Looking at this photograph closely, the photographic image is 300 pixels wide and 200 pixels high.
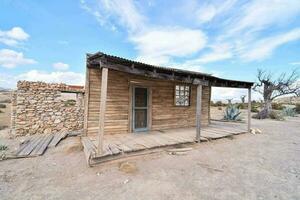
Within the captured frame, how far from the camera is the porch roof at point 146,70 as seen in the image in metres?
3.79

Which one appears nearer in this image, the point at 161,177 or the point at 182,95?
the point at 161,177

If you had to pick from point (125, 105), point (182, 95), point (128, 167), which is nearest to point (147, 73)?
point (125, 105)

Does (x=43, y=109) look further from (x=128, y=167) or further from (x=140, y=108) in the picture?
(x=128, y=167)

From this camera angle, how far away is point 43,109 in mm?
6641

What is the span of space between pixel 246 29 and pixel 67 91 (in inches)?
426

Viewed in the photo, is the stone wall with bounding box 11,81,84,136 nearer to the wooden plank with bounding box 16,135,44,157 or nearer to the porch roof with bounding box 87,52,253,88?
the wooden plank with bounding box 16,135,44,157

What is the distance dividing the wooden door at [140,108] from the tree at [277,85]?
44.5 ft

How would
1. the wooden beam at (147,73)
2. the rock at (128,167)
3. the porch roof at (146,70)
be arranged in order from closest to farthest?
the rock at (128,167)
the porch roof at (146,70)
the wooden beam at (147,73)

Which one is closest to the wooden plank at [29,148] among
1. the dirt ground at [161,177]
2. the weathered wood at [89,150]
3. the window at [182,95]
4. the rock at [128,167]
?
the dirt ground at [161,177]

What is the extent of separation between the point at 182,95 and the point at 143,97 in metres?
2.09

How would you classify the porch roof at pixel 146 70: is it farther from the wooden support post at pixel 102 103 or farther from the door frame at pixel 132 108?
the door frame at pixel 132 108

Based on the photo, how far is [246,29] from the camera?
32.2 ft

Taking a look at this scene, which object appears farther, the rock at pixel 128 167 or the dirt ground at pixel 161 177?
the rock at pixel 128 167

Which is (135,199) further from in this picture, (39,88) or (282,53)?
(282,53)
